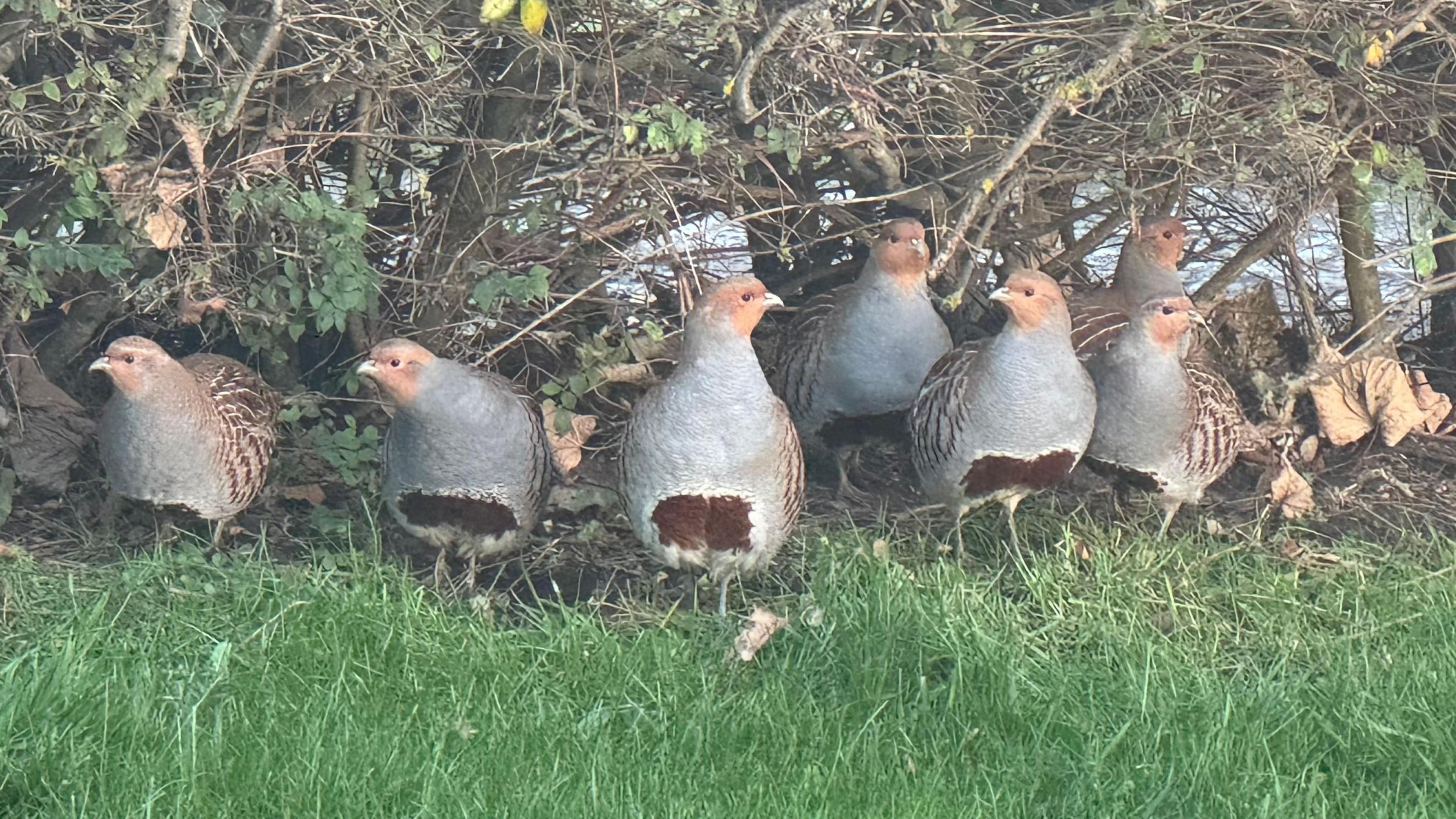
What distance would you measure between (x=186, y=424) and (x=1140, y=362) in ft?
9.55

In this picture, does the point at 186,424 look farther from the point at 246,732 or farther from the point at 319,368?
the point at 246,732

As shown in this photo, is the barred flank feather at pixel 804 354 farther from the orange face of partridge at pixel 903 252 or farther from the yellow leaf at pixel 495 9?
the yellow leaf at pixel 495 9

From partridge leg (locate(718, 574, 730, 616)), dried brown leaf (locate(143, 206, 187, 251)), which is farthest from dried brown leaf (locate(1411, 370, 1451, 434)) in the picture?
dried brown leaf (locate(143, 206, 187, 251))

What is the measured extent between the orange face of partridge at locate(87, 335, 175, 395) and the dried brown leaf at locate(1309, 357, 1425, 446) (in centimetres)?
379

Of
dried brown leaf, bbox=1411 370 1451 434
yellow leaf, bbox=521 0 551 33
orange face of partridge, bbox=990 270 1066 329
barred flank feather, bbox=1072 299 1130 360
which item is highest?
yellow leaf, bbox=521 0 551 33

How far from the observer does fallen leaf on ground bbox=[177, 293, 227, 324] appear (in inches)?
209

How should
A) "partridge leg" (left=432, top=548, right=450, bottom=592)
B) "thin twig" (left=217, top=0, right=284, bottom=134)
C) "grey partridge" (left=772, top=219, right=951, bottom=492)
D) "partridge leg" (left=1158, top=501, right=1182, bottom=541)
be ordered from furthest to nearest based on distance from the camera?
"grey partridge" (left=772, top=219, right=951, bottom=492) < "partridge leg" (left=1158, top=501, right=1182, bottom=541) < "partridge leg" (left=432, top=548, right=450, bottom=592) < "thin twig" (left=217, top=0, right=284, bottom=134)

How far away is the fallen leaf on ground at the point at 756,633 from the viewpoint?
14.9 feet

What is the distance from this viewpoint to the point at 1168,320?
17.2ft

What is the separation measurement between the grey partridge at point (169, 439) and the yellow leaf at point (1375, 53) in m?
3.55

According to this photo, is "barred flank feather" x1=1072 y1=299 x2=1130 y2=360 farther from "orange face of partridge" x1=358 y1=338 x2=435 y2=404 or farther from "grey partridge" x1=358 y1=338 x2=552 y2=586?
"orange face of partridge" x1=358 y1=338 x2=435 y2=404

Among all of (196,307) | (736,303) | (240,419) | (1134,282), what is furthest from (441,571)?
(1134,282)

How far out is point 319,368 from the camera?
610cm

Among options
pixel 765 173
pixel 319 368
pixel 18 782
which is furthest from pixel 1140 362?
pixel 18 782
